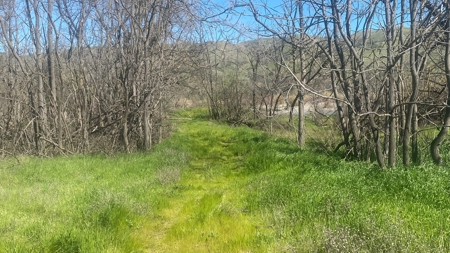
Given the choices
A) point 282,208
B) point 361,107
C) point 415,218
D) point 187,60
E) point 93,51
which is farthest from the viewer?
point 93,51

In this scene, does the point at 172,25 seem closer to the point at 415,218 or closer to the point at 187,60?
the point at 187,60

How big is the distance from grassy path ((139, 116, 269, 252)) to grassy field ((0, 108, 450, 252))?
0.02m

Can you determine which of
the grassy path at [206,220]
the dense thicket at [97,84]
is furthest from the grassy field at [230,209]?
the dense thicket at [97,84]

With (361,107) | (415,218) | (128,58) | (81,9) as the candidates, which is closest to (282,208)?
(415,218)

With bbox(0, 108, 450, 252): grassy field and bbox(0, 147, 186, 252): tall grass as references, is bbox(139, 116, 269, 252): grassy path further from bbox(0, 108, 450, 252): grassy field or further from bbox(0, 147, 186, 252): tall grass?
bbox(0, 147, 186, 252): tall grass

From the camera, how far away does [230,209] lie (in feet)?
17.3

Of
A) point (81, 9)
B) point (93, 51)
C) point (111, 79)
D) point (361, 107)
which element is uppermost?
point (81, 9)

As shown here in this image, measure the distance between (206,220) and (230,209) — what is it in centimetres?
51

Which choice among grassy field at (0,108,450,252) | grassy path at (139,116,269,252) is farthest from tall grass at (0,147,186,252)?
grassy path at (139,116,269,252)

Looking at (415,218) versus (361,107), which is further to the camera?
(361,107)

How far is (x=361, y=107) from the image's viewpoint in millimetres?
7863

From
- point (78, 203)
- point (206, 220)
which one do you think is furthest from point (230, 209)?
point (78, 203)

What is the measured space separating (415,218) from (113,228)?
366cm

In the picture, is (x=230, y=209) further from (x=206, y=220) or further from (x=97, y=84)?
(x=97, y=84)
